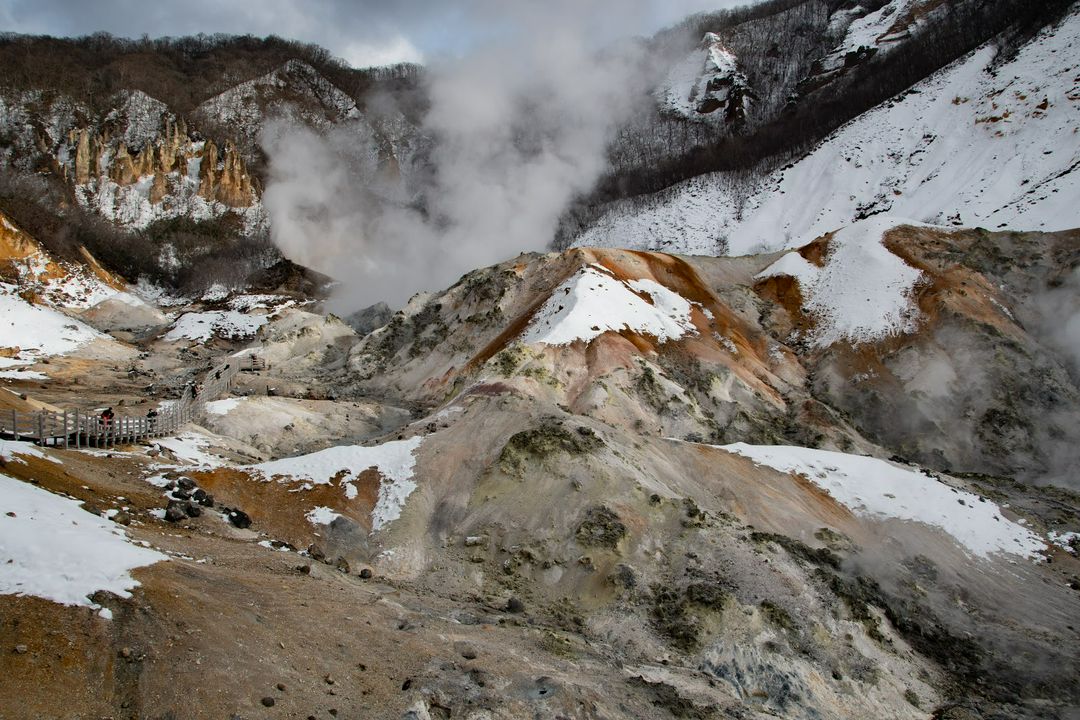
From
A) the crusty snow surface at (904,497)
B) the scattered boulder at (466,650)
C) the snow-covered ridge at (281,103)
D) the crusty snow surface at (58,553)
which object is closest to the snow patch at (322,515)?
the crusty snow surface at (58,553)

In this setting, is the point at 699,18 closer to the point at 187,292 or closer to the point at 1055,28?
the point at 1055,28

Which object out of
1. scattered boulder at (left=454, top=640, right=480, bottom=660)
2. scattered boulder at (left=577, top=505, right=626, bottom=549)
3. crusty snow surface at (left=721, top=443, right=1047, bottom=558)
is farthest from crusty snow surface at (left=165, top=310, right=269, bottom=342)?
scattered boulder at (left=454, top=640, right=480, bottom=660)

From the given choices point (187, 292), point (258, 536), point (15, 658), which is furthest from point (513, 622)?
point (187, 292)

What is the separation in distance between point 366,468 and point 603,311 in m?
20.0

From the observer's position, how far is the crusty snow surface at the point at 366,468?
24172 mm

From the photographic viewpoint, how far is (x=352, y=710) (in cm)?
1130

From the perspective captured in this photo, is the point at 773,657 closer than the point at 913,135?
Yes

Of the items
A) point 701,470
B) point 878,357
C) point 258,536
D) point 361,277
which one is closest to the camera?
point 258,536

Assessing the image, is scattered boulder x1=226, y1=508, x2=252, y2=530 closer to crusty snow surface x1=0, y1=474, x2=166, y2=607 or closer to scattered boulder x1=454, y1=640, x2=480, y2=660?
crusty snow surface x1=0, y1=474, x2=166, y2=607

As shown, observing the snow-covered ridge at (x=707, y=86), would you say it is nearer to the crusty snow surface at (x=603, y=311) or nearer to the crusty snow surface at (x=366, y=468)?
the crusty snow surface at (x=603, y=311)

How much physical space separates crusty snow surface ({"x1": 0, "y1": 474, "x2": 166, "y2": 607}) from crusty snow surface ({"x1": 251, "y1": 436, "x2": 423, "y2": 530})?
29.3ft

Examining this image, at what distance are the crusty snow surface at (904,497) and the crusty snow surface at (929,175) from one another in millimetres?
34943

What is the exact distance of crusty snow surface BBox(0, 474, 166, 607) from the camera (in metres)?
11.2

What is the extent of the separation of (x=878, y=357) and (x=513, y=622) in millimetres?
34998
